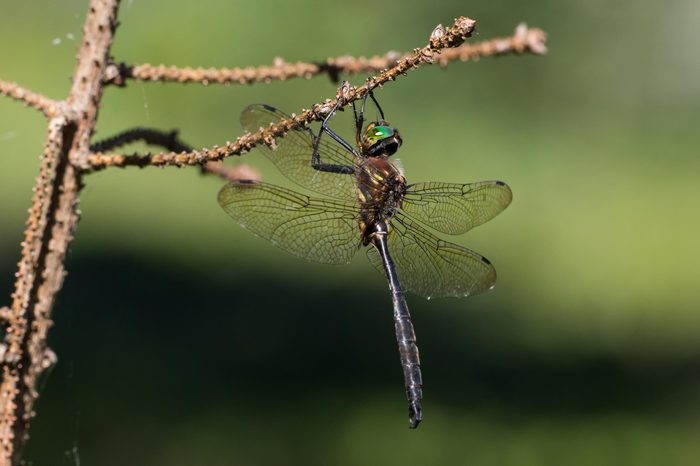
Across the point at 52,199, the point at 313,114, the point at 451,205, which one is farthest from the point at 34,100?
the point at 451,205

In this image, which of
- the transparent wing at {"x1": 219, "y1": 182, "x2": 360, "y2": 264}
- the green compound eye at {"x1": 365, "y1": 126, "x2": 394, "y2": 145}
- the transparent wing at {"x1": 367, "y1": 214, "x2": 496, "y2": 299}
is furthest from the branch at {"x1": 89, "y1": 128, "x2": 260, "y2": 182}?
the transparent wing at {"x1": 367, "y1": 214, "x2": 496, "y2": 299}

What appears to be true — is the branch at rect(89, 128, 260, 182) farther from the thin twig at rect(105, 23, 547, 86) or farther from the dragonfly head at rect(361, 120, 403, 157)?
the dragonfly head at rect(361, 120, 403, 157)

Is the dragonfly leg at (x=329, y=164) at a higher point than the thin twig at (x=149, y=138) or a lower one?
higher

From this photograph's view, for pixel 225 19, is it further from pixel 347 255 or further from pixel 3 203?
pixel 347 255

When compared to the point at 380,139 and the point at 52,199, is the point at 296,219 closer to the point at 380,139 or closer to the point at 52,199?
the point at 380,139

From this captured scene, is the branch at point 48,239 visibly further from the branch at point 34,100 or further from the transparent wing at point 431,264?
the transparent wing at point 431,264

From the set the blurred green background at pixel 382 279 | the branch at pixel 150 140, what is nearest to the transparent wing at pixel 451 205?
the blurred green background at pixel 382 279
